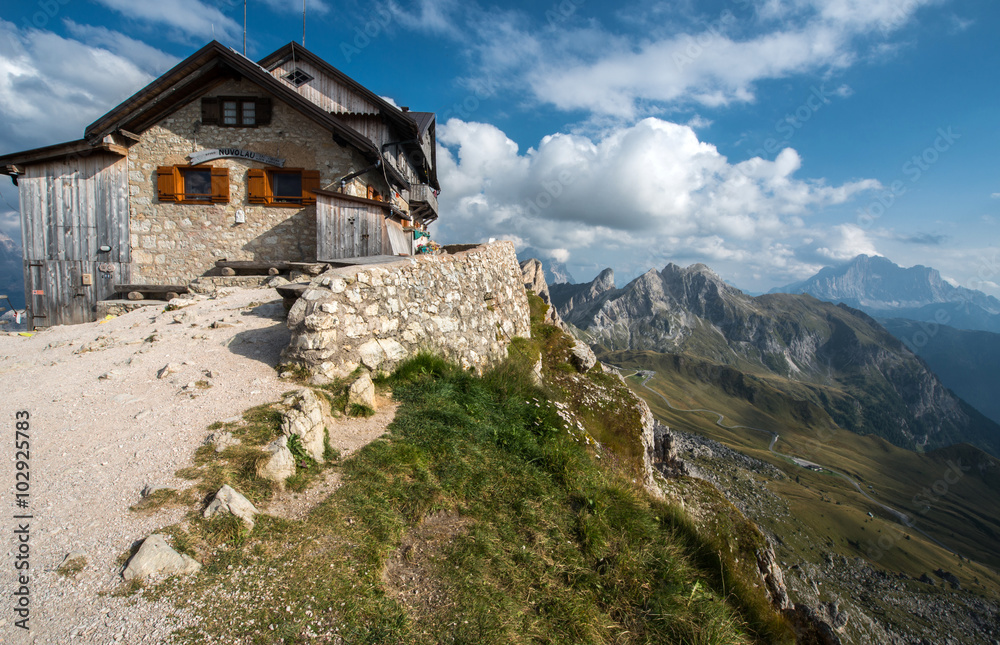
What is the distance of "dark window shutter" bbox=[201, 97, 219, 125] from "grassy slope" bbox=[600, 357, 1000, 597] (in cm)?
10779

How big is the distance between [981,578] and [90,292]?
507 ft

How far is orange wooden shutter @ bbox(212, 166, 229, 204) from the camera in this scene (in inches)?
811

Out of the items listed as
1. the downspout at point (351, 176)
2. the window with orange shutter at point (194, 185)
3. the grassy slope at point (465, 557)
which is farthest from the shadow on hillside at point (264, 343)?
the window with orange shutter at point (194, 185)

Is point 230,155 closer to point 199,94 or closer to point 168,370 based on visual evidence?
point 199,94

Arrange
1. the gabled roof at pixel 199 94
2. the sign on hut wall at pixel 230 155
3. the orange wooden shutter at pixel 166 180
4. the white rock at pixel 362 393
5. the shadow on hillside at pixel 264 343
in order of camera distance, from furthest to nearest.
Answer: the sign on hut wall at pixel 230 155 → the orange wooden shutter at pixel 166 180 → the gabled roof at pixel 199 94 → the shadow on hillside at pixel 264 343 → the white rock at pixel 362 393

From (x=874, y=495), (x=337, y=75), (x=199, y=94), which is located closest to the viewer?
(x=199, y=94)

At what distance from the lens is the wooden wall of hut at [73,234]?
19.0m

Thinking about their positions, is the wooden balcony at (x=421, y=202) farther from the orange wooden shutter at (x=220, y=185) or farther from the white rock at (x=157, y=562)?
the white rock at (x=157, y=562)

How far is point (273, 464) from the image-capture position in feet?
17.7

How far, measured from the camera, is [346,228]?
19.1 metres

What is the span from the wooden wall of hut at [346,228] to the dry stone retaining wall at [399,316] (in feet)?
24.5

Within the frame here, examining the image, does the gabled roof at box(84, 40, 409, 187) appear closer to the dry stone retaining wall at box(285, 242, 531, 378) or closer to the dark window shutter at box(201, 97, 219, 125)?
the dark window shutter at box(201, 97, 219, 125)

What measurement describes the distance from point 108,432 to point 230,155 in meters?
19.7

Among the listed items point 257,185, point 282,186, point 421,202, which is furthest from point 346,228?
point 421,202
